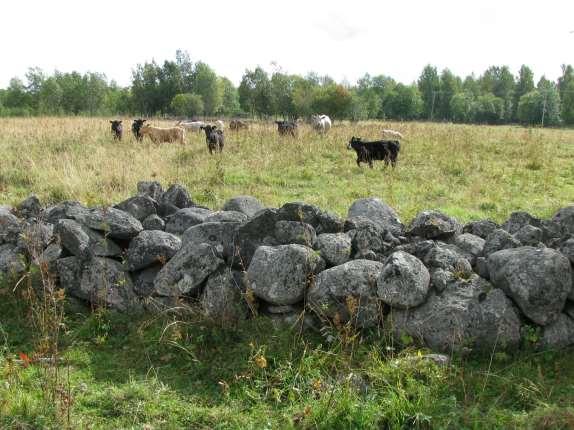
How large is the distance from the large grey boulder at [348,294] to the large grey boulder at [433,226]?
41.9 inches

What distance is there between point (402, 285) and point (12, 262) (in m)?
4.11

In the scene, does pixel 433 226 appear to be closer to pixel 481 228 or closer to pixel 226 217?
pixel 481 228

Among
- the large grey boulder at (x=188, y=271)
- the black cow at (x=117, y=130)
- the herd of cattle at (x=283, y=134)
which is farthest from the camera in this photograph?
the black cow at (x=117, y=130)

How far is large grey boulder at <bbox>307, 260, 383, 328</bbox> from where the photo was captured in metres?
4.31

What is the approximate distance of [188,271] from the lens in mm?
4902

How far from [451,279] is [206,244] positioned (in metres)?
2.33

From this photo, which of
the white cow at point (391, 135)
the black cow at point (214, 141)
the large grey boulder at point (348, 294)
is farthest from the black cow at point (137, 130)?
the large grey boulder at point (348, 294)

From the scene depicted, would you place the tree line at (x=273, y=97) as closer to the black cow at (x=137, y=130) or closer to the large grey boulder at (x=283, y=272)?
the black cow at (x=137, y=130)

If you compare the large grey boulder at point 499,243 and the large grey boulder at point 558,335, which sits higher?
the large grey boulder at point 499,243

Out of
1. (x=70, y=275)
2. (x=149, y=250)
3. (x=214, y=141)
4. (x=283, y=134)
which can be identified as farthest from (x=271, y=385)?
(x=283, y=134)

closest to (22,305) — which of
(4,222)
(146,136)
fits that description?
(4,222)

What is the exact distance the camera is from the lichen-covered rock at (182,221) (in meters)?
5.99

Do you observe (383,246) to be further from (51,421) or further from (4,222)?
(4,222)

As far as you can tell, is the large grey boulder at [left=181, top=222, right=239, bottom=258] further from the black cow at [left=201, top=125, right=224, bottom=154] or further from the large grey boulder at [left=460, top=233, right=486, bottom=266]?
the black cow at [left=201, top=125, right=224, bottom=154]
